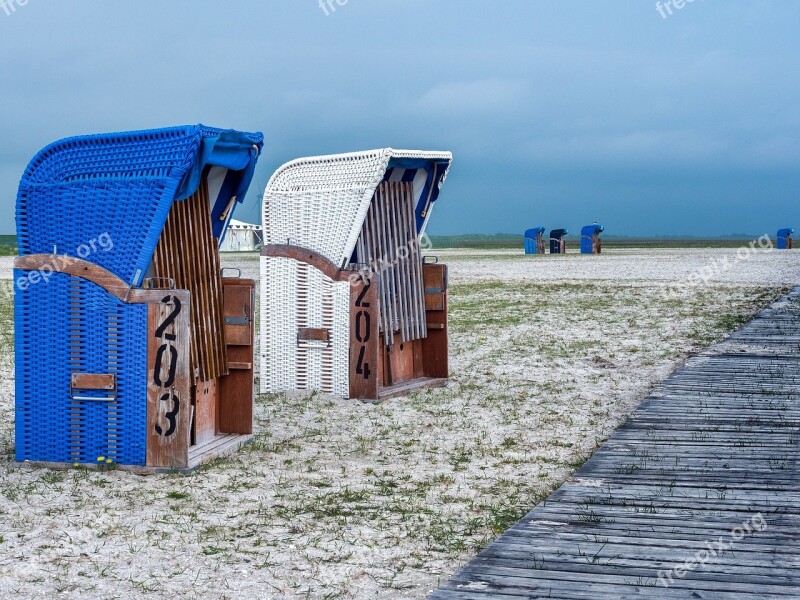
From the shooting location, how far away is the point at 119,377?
19.2 ft

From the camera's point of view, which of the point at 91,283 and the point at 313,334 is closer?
the point at 91,283

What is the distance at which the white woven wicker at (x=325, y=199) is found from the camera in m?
8.46

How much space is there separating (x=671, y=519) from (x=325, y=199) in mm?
4680

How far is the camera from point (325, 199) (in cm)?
864

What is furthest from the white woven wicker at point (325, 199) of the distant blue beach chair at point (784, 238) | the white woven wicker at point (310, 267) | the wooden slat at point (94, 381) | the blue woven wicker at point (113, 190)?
the distant blue beach chair at point (784, 238)

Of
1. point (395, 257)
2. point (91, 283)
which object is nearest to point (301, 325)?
point (395, 257)

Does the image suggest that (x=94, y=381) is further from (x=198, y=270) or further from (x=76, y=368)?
(x=198, y=270)

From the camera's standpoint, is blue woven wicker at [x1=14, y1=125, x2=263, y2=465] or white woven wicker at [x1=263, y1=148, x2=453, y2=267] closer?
blue woven wicker at [x1=14, y1=125, x2=263, y2=465]

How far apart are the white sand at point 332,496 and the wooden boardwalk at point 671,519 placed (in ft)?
0.78

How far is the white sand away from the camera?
418 centimetres

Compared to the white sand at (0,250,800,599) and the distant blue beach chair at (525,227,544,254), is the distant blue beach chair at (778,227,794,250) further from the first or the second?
the white sand at (0,250,800,599)

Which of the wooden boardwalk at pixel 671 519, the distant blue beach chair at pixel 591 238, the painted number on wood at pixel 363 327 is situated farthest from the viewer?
the distant blue beach chair at pixel 591 238

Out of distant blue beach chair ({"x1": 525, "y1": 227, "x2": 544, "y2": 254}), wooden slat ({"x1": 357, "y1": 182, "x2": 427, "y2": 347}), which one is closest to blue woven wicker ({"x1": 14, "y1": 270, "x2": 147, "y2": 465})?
wooden slat ({"x1": 357, "y1": 182, "x2": 427, "y2": 347})

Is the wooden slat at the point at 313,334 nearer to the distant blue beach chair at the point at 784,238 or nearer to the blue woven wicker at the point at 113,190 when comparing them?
the blue woven wicker at the point at 113,190
